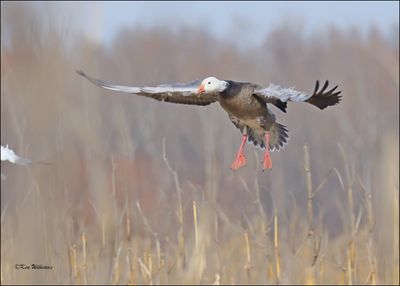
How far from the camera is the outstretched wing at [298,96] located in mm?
2646

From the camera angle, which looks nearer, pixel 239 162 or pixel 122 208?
pixel 239 162

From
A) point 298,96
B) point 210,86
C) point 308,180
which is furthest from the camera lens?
point 308,180

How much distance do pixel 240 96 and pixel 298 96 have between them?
0.24 metres

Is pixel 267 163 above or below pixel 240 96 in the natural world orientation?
below

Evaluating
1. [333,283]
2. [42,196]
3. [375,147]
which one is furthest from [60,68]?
[375,147]

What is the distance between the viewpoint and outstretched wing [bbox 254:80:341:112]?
265 centimetres

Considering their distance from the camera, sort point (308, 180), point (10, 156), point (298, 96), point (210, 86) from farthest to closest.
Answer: point (308, 180) → point (10, 156) → point (210, 86) → point (298, 96)

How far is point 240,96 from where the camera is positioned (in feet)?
9.32

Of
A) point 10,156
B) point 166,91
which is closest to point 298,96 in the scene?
point 166,91

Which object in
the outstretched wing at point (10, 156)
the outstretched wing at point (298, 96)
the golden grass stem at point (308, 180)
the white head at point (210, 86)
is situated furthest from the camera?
the golden grass stem at point (308, 180)

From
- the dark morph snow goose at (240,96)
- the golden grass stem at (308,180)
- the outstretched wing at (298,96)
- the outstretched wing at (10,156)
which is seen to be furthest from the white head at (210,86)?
the golden grass stem at (308,180)

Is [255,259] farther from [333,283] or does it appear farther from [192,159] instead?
[192,159]

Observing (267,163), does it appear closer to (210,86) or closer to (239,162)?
(239,162)

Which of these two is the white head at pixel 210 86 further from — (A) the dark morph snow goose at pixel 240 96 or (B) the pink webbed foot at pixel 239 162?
(B) the pink webbed foot at pixel 239 162
